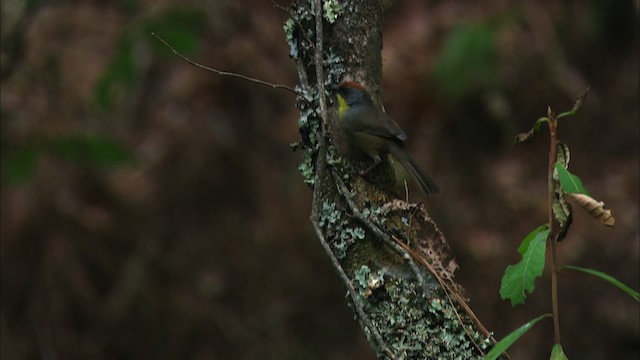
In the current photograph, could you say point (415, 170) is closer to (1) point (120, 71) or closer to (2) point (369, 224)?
(2) point (369, 224)

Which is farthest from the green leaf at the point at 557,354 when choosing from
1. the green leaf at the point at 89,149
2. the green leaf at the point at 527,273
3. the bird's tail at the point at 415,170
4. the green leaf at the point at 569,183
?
the green leaf at the point at 89,149

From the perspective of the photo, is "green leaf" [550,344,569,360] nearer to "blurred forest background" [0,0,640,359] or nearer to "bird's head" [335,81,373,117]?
"bird's head" [335,81,373,117]

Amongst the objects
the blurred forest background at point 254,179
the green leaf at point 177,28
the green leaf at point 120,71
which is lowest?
the blurred forest background at point 254,179

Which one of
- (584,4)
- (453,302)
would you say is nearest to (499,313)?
(584,4)

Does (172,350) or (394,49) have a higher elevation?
(394,49)

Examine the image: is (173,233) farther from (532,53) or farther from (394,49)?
(532,53)

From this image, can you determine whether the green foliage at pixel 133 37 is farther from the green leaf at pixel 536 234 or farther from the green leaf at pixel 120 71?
the green leaf at pixel 536 234

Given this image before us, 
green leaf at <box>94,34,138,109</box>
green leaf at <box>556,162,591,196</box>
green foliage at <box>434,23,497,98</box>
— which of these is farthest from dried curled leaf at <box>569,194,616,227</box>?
green foliage at <box>434,23,497,98</box>
